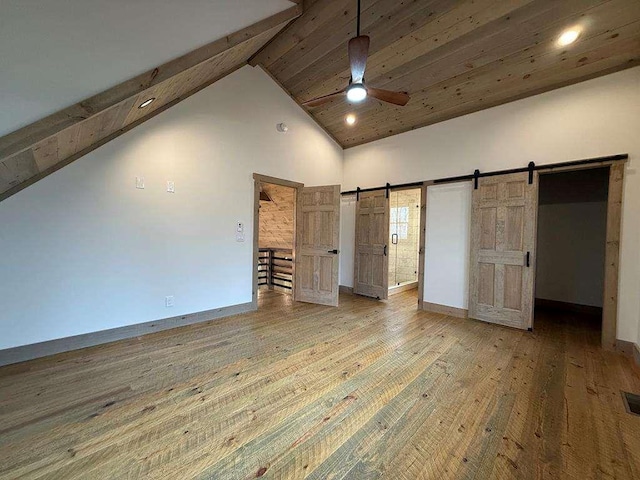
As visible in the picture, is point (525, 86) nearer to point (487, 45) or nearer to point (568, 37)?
point (568, 37)

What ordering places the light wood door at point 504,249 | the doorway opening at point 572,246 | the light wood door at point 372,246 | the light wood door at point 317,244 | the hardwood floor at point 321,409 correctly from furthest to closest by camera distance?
the light wood door at point 372,246
the light wood door at point 317,244
the doorway opening at point 572,246
the light wood door at point 504,249
the hardwood floor at point 321,409

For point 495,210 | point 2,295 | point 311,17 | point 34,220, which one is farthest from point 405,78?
point 2,295

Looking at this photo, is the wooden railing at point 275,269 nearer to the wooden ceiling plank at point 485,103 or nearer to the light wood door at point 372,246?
the light wood door at point 372,246

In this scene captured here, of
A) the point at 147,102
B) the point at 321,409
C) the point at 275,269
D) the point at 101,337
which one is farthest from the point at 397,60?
the point at 101,337

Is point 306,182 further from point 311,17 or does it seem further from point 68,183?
point 68,183

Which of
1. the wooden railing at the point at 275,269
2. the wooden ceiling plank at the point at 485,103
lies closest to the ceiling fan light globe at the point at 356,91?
the wooden ceiling plank at the point at 485,103

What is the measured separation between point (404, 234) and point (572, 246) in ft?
10.6

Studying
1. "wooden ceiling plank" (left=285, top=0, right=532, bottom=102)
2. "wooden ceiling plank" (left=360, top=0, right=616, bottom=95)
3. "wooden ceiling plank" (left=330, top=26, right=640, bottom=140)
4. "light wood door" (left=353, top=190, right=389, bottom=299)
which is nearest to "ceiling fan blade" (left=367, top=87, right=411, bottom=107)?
"wooden ceiling plank" (left=285, top=0, right=532, bottom=102)

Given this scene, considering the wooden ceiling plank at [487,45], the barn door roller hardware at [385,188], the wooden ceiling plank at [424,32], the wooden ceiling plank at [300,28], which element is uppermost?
the wooden ceiling plank at [300,28]

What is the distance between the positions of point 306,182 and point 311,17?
8.05ft

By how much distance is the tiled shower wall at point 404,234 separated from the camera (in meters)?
6.73

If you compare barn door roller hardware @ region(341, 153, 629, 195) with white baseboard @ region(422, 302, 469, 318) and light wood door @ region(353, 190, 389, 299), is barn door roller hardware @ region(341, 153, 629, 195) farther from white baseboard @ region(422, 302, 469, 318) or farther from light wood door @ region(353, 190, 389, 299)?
white baseboard @ region(422, 302, 469, 318)

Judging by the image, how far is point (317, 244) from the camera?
4742 millimetres

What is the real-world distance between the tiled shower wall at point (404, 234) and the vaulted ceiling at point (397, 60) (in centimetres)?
270
